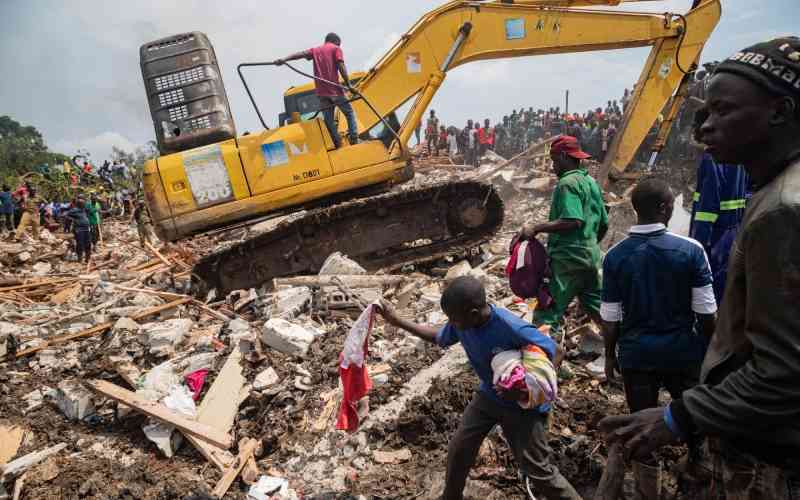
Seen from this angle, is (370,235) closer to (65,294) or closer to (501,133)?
(65,294)

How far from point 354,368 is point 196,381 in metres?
2.38

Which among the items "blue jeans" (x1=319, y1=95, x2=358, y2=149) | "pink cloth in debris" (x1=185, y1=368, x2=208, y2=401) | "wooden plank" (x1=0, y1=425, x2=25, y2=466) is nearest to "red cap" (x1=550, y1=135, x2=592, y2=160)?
"blue jeans" (x1=319, y1=95, x2=358, y2=149)

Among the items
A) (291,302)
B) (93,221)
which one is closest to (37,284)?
(93,221)

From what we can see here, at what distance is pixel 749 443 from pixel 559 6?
6930mm

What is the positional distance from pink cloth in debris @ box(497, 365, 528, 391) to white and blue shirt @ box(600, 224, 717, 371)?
0.76 m

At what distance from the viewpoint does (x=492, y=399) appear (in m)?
2.43

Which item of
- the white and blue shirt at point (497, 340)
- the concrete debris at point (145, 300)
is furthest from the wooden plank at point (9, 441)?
the white and blue shirt at point (497, 340)

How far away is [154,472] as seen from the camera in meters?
3.55

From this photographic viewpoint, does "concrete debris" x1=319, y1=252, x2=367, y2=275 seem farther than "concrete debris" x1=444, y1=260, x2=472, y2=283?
No

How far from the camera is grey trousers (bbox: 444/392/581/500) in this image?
7.68 ft

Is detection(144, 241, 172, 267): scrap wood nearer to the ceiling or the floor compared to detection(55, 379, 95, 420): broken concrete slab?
nearer to the ceiling

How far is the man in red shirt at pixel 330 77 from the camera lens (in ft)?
19.5

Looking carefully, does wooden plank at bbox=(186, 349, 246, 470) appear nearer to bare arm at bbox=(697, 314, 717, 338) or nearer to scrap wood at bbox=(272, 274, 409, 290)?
scrap wood at bbox=(272, 274, 409, 290)

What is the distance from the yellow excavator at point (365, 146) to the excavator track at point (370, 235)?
2 cm
